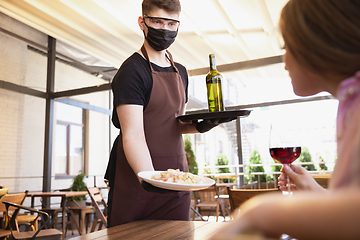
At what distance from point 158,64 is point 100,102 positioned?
8659 millimetres

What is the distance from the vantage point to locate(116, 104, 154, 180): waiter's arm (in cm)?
126

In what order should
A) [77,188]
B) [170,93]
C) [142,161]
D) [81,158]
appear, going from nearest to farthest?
[142,161], [170,93], [77,188], [81,158]

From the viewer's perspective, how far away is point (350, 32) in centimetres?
43

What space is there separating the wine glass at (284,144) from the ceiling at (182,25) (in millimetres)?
2842

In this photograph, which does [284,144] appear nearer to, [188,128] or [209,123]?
[209,123]

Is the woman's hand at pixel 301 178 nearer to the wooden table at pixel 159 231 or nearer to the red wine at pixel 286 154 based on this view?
the red wine at pixel 286 154

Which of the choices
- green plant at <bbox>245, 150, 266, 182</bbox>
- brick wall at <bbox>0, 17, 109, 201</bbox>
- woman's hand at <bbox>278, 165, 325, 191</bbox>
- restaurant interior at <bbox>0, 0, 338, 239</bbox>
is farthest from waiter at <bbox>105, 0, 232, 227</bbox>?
green plant at <bbox>245, 150, 266, 182</bbox>

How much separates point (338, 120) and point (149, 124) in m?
1.09

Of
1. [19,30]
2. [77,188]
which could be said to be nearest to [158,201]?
[77,188]

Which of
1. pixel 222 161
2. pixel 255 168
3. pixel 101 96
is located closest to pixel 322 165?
pixel 255 168

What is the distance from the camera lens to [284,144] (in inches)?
39.6

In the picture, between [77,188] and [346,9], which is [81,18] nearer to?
[77,188]

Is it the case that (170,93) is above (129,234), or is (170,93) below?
above

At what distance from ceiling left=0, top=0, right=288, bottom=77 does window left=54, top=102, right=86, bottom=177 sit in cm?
335
